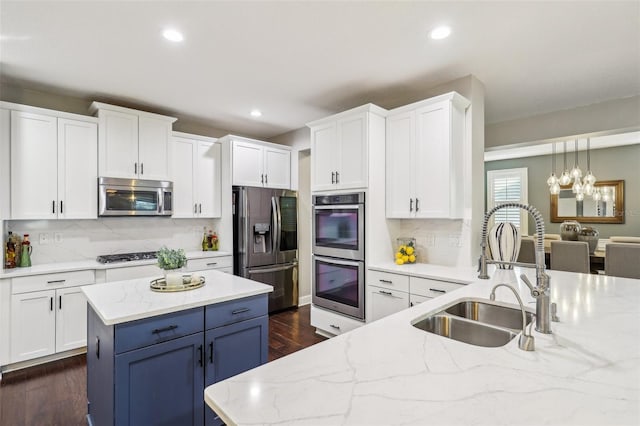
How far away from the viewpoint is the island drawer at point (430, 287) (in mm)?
2583

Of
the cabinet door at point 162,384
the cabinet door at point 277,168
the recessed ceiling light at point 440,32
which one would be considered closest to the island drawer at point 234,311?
the cabinet door at point 162,384

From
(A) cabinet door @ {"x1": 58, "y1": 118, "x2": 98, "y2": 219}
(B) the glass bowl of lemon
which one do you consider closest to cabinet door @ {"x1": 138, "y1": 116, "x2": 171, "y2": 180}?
(A) cabinet door @ {"x1": 58, "y1": 118, "x2": 98, "y2": 219}

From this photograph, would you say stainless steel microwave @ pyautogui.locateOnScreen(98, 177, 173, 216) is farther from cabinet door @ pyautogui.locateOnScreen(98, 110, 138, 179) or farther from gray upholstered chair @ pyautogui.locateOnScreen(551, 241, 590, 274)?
gray upholstered chair @ pyautogui.locateOnScreen(551, 241, 590, 274)

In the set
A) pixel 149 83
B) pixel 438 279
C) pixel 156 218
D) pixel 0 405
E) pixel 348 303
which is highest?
pixel 149 83

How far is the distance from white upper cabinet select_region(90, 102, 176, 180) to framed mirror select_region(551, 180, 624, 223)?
7.43 meters

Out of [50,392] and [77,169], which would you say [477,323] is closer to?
[50,392]

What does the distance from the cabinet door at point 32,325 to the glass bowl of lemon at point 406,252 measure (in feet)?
10.7

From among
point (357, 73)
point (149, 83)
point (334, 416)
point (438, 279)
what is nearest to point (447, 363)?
point (334, 416)

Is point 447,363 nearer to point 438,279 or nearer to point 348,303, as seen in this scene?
point 438,279

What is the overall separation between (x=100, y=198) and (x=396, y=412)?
3.66 metres

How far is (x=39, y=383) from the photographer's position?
2580 millimetres

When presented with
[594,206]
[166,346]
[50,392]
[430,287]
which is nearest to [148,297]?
[166,346]

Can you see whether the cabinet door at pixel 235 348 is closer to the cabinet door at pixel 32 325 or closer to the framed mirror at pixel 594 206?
the cabinet door at pixel 32 325

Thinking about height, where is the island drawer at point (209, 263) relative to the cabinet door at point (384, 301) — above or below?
above
